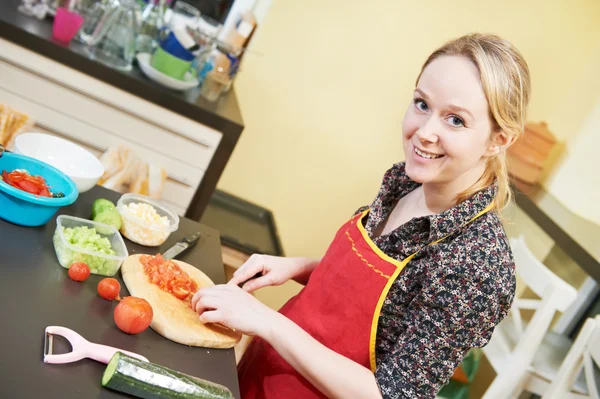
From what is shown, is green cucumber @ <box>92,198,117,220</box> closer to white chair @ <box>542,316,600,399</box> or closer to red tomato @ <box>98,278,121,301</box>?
red tomato @ <box>98,278,121,301</box>

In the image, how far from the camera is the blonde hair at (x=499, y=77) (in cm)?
113

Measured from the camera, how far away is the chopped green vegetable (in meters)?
1.12

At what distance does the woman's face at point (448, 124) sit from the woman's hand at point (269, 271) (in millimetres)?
413

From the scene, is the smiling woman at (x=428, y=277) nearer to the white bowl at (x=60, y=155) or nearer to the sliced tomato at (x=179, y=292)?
the sliced tomato at (x=179, y=292)

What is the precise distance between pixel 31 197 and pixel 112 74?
1.40 meters

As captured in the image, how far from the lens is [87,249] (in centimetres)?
114

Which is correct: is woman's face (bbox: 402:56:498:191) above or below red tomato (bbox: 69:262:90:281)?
above

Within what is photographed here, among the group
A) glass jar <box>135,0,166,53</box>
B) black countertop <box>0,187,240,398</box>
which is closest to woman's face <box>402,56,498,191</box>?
black countertop <box>0,187,240,398</box>

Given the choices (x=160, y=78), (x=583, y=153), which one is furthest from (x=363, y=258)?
(x=583, y=153)

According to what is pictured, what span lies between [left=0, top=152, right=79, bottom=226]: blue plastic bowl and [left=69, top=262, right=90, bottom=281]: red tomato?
14cm

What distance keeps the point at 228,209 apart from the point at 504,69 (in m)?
2.11

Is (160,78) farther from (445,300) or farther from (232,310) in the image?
(445,300)

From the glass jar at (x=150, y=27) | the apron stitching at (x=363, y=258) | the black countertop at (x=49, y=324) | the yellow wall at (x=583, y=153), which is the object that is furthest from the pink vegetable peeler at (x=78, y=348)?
the yellow wall at (x=583, y=153)

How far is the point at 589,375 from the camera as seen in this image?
2133 millimetres
